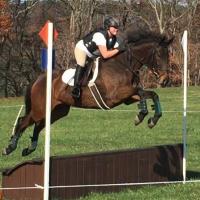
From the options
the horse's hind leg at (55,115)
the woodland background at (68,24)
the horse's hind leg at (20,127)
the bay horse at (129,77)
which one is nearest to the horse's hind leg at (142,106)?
the bay horse at (129,77)

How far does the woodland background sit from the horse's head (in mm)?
32825

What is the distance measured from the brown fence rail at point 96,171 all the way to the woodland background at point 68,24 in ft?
104

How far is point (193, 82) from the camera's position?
46312mm

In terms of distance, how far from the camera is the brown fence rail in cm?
820

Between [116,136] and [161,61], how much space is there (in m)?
8.91

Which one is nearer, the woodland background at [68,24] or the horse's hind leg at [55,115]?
the horse's hind leg at [55,115]

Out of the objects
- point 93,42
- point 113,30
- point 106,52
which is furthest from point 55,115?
point 113,30

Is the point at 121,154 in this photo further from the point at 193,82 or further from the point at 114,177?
the point at 193,82

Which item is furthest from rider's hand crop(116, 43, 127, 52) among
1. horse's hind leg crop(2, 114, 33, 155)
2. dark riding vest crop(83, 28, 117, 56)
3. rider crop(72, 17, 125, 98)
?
horse's hind leg crop(2, 114, 33, 155)

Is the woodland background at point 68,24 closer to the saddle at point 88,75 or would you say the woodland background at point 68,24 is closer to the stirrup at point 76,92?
the saddle at point 88,75

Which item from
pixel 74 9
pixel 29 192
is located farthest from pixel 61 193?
pixel 74 9

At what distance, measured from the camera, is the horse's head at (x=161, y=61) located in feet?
27.5

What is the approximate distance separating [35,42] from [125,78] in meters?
38.7

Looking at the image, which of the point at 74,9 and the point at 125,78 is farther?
the point at 74,9
